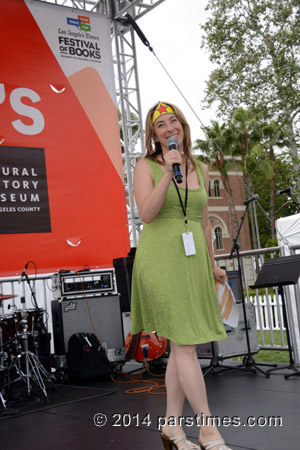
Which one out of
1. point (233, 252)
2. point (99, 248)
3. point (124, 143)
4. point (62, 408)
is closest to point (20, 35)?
point (124, 143)

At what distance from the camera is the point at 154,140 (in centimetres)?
247

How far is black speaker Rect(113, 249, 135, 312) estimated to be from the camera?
5723 millimetres

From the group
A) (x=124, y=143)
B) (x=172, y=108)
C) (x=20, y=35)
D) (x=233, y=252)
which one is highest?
(x=20, y=35)

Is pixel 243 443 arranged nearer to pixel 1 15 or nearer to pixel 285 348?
pixel 285 348

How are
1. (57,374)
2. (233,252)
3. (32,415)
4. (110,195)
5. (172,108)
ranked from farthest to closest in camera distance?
1. (110,195)
2. (57,374)
3. (233,252)
4. (32,415)
5. (172,108)

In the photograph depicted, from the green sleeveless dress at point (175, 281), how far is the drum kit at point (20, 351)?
2.28 meters

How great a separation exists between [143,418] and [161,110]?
210cm

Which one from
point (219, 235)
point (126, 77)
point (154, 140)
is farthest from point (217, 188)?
point (154, 140)

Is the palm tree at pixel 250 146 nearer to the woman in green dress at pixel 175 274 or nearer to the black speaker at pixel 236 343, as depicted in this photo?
the black speaker at pixel 236 343

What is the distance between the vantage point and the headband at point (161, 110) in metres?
2.40

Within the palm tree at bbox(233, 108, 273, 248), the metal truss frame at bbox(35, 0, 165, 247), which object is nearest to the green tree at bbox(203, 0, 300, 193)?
the palm tree at bbox(233, 108, 273, 248)

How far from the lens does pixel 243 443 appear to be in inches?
99.7

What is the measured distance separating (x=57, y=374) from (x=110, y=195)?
7.90 feet

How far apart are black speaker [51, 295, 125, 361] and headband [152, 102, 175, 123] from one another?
3.70 metres
